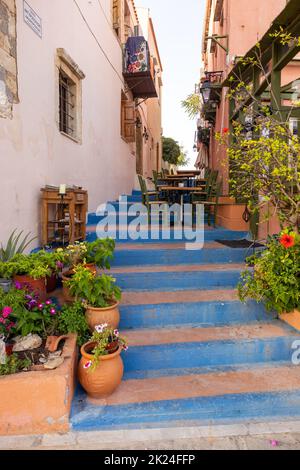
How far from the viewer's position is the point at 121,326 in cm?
318

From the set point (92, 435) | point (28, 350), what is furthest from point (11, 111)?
point (92, 435)

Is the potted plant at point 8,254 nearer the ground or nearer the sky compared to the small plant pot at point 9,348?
nearer the sky

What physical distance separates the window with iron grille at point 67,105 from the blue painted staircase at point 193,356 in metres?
2.94

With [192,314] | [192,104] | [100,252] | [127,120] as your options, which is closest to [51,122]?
[100,252]

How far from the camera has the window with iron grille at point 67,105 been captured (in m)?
5.58

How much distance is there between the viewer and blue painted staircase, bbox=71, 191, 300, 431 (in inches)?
92.0

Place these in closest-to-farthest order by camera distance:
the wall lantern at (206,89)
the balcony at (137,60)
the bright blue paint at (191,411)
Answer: the bright blue paint at (191,411), the wall lantern at (206,89), the balcony at (137,60)

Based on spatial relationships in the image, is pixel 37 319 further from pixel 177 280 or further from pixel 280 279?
pixel 280 279

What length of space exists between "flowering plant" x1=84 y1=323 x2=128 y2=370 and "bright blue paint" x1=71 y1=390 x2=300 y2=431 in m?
0.33

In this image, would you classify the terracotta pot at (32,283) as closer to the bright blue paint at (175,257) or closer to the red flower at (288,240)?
the bright blue paint at (175,257)

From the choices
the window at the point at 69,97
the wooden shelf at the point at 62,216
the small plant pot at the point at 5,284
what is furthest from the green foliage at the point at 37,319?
the window at the point at 69,97

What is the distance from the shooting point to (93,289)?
9.20 ft
